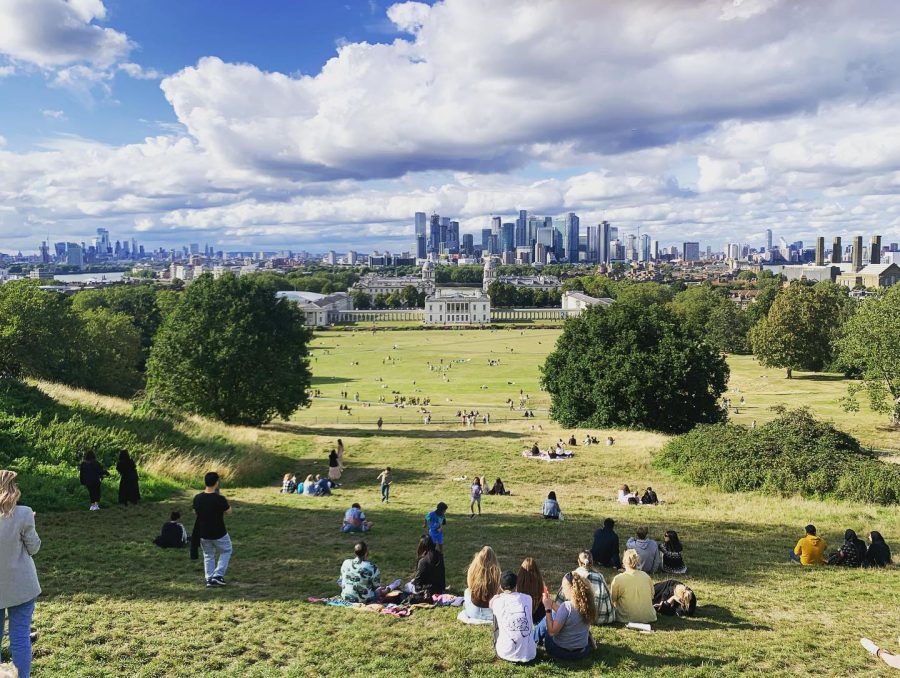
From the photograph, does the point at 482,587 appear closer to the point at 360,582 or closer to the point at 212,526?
the point at 360,582

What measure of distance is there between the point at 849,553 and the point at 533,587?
6.81 m

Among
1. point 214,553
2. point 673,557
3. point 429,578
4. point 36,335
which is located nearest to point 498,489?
point 673,557

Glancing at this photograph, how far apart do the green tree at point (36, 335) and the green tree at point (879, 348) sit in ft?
152

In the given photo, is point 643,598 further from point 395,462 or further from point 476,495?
point 395,462

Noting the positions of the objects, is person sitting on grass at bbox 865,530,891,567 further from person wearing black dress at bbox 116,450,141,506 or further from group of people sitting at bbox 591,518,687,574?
person wearing black dress at bbox 116,450,141,506

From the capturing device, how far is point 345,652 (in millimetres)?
7094

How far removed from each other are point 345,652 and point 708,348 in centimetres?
3348

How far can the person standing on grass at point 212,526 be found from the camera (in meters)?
8.84

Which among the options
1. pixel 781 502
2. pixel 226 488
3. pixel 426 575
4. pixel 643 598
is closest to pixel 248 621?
pixel 426 575

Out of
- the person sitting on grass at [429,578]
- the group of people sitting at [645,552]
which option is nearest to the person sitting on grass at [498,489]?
the group of people sitting at [645,552]

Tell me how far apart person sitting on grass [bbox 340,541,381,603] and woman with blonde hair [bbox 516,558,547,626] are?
218 cm

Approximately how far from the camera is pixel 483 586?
7.73 m

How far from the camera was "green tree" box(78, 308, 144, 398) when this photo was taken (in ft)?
151

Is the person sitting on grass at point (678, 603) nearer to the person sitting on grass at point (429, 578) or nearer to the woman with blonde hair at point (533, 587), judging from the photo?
the woman with blonde hair at point (533, 587)
